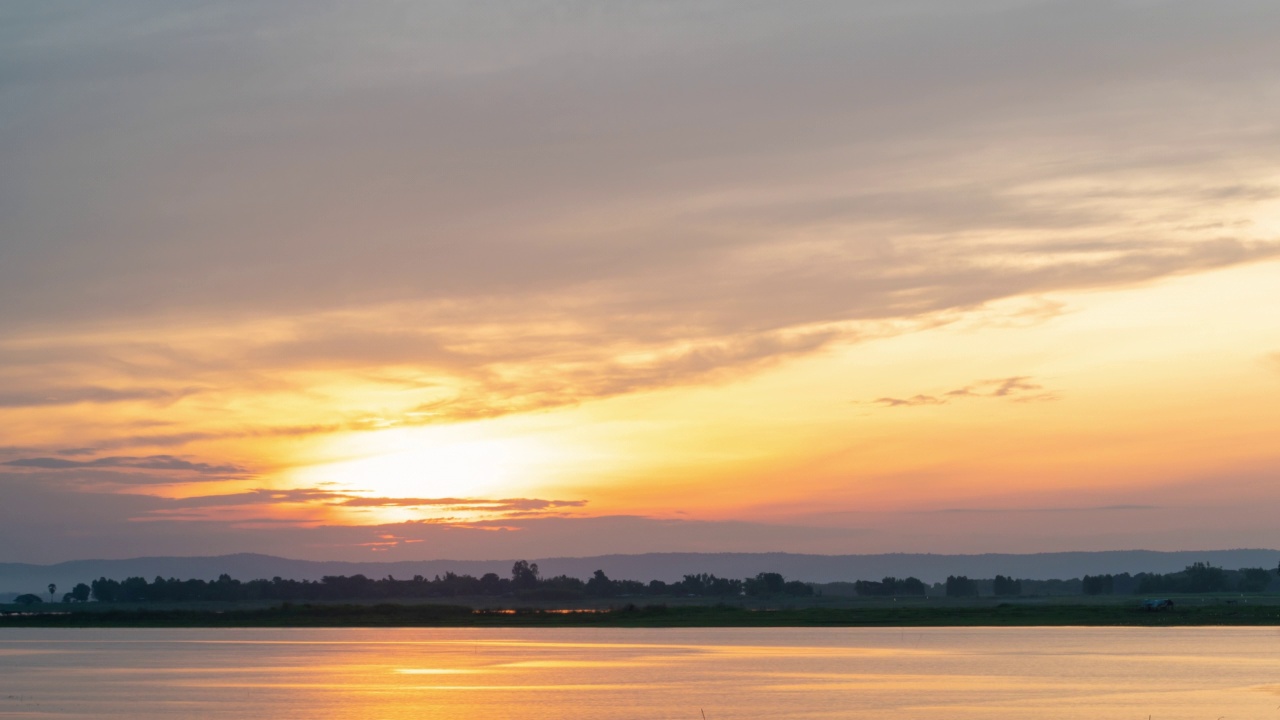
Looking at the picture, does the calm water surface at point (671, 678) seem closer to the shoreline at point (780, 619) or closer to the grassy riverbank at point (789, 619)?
the shoreline at point (780, 619)

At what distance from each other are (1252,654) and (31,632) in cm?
13862

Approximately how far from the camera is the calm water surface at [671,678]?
2180 inches

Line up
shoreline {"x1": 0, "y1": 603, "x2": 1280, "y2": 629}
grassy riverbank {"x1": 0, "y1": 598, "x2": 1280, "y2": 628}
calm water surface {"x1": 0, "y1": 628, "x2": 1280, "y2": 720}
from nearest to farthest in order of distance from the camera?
calm water surface {"x1": 0, "y1": 628, "x2": 1280, "y2": 720}, shoreline {"x1": 0, "y1": 603, "x2": 1280, "y2": 629}, grassy riverbank {"x1": 0, "y1": 598, "x2": 1280, "y2": 628}

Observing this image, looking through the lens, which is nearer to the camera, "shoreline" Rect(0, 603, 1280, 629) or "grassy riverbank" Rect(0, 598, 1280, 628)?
"shoreline" Rect(0, 603, 1280, 629)

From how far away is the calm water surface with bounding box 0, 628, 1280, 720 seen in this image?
55375mm

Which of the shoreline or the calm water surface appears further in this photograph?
the shoreline

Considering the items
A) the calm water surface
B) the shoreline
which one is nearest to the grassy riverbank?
the shoreline

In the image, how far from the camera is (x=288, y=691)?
66688 millimetres

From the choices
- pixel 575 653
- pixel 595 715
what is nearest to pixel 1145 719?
pixel 595 715

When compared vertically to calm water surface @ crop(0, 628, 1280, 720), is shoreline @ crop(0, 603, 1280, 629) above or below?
above

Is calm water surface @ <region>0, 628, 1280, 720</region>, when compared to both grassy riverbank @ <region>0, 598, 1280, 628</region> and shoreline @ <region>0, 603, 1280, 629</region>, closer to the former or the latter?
shoreline @ <region>0, 603, 1280, 629</region>

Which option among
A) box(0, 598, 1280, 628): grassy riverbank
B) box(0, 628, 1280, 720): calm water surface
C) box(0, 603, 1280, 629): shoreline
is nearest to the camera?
box(0, 628, 1280, 720): calm water surface

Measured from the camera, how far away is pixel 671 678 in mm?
72500

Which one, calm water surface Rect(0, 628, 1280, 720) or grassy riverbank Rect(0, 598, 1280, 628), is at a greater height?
grassy riverbank Rect(0, 598, 1280, 628)
